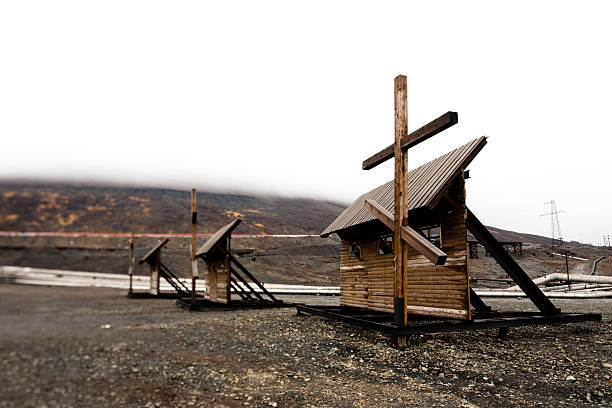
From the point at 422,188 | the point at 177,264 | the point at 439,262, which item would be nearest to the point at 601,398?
the point at 439,262

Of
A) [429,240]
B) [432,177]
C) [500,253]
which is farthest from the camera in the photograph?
[429,240]

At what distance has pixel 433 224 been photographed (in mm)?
10484

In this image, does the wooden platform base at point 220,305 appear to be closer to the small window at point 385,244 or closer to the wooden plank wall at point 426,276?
the wooden plank wall at point 426,276

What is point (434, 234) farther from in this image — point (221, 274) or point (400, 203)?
point (221, 274)

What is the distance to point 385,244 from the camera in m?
11.9

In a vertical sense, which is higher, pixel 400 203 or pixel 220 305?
pixel 400 203

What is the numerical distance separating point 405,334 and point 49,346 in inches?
287

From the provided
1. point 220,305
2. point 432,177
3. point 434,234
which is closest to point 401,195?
point 432,177

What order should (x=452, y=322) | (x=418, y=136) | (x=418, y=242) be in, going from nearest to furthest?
→ (x=418, y=242), (x=418, y=136), (x=452, y=322)

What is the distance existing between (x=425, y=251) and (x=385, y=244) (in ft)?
16.0

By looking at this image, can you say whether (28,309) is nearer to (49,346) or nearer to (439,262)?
(49,346)

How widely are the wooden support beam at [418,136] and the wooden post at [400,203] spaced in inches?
7.1

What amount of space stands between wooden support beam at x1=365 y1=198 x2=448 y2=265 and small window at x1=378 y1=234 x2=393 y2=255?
297 cm

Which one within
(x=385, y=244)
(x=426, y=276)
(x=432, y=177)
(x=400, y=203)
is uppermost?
(x=432, y=177)
